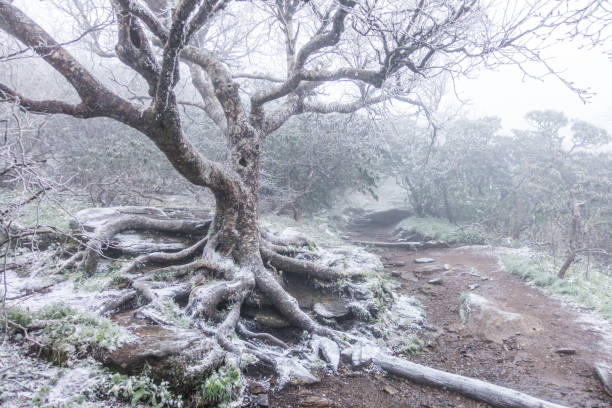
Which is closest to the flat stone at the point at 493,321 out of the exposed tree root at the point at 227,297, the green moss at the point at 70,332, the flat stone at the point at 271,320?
the exposed tree root at the point at 227,297

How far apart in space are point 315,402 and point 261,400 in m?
0.59

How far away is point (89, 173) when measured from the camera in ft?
32.7

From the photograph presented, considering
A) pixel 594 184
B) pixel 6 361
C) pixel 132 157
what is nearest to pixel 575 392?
pixel 6 361

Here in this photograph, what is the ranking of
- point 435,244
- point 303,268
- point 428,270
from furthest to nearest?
point 435,244
point 428,270
point 303,268

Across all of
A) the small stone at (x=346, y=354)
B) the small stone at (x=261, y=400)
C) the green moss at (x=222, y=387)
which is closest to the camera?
the green moss at (x=222, y=387)

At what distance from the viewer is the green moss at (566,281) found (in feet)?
22.5

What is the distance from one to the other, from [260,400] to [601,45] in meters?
4.80

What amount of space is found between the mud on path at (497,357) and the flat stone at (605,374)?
0.07 m

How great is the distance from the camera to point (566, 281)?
25.6 ft

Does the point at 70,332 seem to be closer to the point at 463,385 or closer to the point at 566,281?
the point at 463,385

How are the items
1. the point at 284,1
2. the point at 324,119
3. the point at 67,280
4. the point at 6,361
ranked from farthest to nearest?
1. the point at 324,119
2. the point at 284,1
3. the point at 67,280
4. the point at 6,361

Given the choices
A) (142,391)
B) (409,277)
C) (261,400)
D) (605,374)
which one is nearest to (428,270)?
(409,277)

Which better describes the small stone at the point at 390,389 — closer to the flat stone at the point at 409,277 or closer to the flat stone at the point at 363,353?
the flat stone at the point at 363,353

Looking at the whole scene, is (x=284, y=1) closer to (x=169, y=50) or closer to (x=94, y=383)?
(x=169, y=50)
